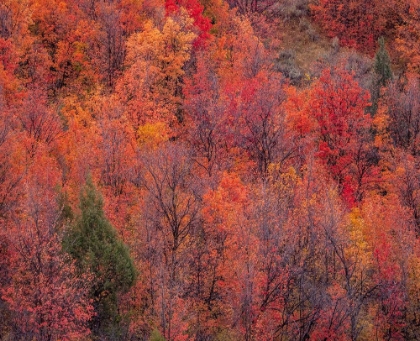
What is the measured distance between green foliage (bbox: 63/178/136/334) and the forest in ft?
0.41

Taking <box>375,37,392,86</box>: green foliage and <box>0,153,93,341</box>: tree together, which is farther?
<box>375,37,392,86</box>: green foliage

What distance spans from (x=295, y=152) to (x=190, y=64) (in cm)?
2118

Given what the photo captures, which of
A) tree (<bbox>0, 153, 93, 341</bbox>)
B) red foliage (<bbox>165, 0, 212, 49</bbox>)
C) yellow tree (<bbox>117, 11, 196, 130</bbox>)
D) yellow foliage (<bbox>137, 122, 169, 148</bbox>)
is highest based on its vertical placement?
red foliage (<bbox>165, 0, 212, 49</bbox>)

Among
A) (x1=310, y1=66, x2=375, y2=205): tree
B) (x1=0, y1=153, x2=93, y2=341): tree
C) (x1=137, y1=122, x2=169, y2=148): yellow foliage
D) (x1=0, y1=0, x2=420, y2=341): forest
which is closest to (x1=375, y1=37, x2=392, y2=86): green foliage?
(x1=0, y1=0, x2=420, y2=341): forest

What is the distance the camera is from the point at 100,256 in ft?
135

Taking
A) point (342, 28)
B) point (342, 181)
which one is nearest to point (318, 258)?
point (342, 181)

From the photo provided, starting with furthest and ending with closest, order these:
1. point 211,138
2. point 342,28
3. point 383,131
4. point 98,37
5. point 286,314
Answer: point 342,28, point 98,37, point 383,131, point 211,138, point 286,314

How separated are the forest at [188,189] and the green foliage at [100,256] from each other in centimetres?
13

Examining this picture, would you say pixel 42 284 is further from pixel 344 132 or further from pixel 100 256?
pixel 344 132

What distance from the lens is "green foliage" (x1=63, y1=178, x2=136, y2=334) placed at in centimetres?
4091

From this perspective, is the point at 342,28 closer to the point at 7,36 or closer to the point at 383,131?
the point at 383,131

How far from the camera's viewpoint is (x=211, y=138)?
6019 cm

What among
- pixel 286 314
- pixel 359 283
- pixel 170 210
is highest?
pixel 170 210

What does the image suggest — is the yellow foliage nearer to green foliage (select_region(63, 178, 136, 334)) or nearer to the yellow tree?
the yellow tree
